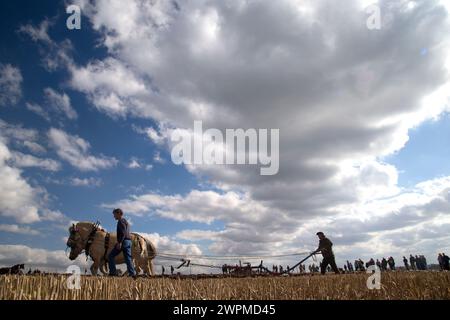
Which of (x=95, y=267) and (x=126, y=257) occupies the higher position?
(x=126, y=257)

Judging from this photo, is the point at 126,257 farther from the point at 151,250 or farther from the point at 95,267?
the point at 151,250

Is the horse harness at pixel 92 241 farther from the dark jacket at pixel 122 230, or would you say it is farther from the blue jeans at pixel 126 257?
the dark jacket at pixel 122 230

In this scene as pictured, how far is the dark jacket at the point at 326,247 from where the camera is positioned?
19078 mm

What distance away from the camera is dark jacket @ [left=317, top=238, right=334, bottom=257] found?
1908 centimetres

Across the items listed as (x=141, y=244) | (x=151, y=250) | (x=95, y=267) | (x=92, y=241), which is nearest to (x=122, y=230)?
(x=95, y=267)

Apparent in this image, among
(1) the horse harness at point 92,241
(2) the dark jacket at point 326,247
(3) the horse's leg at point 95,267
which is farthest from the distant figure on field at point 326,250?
(3) the horse's leg at point 95,267

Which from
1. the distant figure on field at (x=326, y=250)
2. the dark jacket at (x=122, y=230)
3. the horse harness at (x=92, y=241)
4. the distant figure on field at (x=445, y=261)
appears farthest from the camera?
the distant figure on field at (x=445, y=261)

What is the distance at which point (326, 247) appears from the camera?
19203 mm

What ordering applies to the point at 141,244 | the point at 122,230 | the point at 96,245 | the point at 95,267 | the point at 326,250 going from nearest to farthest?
the point at 122,230 → the point at 95,267 → the point at 96,245 → the point at 326,250 → the point at 141,244

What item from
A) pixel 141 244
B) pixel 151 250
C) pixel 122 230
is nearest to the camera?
pixel 122 230

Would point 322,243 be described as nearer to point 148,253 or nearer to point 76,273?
point 148,253
